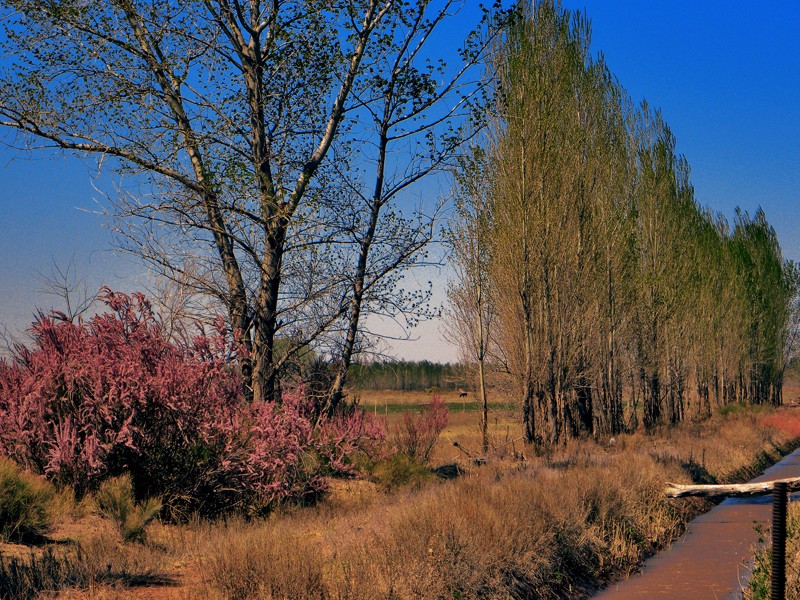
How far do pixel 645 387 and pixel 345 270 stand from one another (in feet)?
66.6

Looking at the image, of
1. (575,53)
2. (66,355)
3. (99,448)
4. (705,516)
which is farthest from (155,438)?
(575,53)

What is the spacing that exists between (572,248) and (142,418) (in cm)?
1479

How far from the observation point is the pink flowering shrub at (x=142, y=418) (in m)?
9.50

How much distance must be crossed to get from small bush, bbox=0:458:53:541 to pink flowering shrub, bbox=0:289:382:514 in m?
0.83

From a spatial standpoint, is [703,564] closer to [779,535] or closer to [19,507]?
[779,535]

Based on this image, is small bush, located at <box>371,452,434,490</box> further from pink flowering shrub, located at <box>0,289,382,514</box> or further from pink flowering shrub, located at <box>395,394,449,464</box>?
pink flowering shrub, located at <box>0,289,382,514</box>

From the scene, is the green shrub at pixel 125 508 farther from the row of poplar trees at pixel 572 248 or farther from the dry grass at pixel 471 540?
the row of poplar trees at pixel 572 248

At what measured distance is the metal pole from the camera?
5.23 meters

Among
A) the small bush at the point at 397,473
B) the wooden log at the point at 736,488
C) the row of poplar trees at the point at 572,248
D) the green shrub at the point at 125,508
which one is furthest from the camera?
the row of poplar trees at the point at 572,248

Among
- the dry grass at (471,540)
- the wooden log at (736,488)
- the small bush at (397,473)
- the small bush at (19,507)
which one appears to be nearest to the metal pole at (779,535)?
the wooden log at (736,488)

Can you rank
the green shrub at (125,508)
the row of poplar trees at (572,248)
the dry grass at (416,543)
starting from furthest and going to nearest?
the row of poplar trees at (572,248), the green shrub at (125,508), the dry grass at (416,543)

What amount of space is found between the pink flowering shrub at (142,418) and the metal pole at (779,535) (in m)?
6.25

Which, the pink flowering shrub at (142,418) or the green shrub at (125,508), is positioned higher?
the pink flowering shrub at (142,418)

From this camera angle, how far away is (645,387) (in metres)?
31.0
